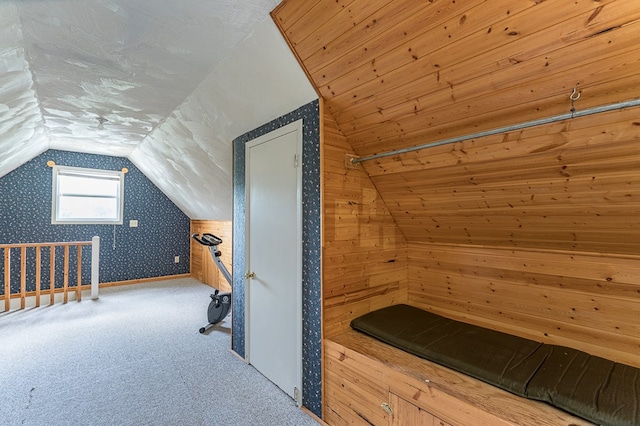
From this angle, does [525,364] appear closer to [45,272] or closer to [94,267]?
[94,267]

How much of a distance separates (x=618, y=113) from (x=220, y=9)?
75.1 inches

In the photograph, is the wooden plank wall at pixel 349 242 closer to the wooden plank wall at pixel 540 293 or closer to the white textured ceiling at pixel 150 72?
the wooden plank wall at pixel 540 293

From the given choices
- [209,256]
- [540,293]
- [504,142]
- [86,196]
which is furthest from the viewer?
[209,256]

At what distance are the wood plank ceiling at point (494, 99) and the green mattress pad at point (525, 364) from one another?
0.63 m

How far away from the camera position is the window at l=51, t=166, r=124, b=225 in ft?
16.6

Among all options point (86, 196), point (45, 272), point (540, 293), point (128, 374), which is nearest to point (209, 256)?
point (86, 196)

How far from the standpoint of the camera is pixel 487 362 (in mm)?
1551

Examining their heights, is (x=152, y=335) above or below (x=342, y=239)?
below

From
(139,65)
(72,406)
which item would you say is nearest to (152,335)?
(72,406)

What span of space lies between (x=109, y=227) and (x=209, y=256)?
1843mm

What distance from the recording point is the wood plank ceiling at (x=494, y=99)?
1.11 meters

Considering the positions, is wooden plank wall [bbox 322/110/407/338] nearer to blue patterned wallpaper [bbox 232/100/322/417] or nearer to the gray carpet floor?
blue patterned wallpaper [bbox 232/100/322/417]

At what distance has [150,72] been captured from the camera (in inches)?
91.5

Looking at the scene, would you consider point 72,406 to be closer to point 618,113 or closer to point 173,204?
point 618,113
